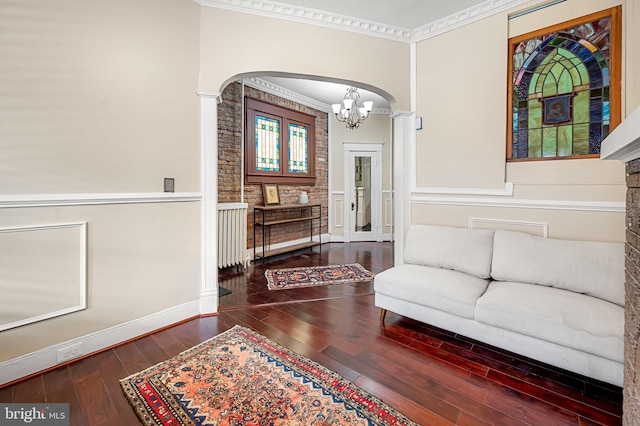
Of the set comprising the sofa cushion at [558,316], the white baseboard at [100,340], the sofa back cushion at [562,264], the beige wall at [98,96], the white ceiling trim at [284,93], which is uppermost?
the white ceiling trim at [284,93]

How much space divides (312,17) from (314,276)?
3.13 meters

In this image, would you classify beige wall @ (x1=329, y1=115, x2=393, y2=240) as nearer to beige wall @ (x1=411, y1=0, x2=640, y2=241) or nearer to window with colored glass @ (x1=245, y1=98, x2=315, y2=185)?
window with colored glass @ (x1=245, y1=98, x2=315, y2=185)

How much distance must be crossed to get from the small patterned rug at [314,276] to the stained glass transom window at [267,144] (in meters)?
2.02

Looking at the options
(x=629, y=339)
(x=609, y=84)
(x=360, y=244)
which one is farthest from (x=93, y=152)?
(x=360, y=244)

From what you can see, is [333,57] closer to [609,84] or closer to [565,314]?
[609,84]

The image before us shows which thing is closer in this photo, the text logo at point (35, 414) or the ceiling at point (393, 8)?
the text logo at point (35, 414)

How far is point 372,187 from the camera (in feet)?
22.7

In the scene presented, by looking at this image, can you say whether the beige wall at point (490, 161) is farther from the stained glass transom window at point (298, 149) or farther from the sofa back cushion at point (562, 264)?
the stained glass transom window at point (298, 149)

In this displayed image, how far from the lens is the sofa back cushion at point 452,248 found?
2.59 metres

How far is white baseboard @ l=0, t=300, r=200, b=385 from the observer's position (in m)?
1.81

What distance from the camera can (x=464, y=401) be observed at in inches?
65.7

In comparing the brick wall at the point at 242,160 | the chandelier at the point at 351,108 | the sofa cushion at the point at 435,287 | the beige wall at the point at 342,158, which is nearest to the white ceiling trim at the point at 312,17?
the chandelier at the point at 351,108

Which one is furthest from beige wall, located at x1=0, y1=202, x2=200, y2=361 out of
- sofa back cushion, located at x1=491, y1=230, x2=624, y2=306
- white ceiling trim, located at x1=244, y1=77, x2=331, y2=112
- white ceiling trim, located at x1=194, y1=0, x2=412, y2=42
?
white ceiling trim, located at x1=244, y1=77, x2=331, y2=112

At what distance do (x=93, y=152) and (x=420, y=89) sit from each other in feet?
10.7
